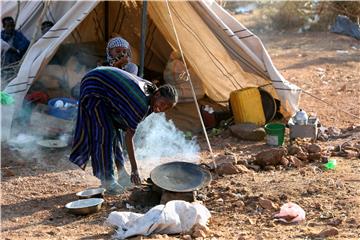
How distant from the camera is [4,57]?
8422 mm

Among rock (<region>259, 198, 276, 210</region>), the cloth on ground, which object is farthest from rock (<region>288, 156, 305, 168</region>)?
the cloth on ground

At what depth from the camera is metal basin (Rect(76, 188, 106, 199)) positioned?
187 inches

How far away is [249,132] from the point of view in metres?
6.35

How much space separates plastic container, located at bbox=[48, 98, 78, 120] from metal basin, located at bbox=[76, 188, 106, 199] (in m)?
1.91

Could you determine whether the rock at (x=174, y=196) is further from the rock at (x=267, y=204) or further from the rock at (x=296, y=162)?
the rock at (x=296, y=162)

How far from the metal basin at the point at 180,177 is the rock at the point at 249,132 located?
5.99ft

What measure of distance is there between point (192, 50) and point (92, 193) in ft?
8.88

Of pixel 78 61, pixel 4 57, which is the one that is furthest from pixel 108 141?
pixel 4 57

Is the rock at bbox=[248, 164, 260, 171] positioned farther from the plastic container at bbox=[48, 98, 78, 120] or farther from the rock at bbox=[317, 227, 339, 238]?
the plastic container at bbox=[48, 98, 78, 120]

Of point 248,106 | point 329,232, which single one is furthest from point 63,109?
point 329,232

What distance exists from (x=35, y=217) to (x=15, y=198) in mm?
473

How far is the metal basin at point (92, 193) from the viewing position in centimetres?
474

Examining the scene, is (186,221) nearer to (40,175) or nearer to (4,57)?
(40,175)

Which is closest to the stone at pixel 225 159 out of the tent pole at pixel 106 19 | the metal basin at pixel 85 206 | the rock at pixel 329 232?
the metal basin at pixel 85 206
